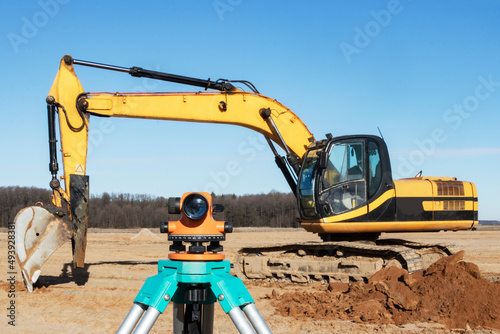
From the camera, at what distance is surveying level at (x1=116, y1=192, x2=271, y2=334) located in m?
2.66

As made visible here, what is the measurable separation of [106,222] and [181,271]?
55140mm

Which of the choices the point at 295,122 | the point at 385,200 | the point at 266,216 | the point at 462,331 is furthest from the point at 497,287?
the point at 266,216

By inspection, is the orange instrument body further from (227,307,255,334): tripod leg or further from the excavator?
the excavator

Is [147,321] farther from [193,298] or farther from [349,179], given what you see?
[349,179]

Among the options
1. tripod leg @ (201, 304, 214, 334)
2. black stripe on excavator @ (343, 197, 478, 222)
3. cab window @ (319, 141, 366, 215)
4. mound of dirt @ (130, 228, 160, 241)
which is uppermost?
cab window @ (319, 141, 366, 215)

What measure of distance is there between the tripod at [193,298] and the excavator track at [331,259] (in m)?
7.89

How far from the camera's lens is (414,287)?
8.82 metres

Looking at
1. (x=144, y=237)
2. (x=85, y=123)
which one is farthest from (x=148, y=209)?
Answer: (x=85, y=123)

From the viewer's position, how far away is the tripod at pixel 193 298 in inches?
104

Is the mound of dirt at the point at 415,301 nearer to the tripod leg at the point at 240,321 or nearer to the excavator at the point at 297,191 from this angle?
the excavator at the point at 297,191

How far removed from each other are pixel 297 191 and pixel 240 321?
27.6ft

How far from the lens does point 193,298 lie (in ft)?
9.29

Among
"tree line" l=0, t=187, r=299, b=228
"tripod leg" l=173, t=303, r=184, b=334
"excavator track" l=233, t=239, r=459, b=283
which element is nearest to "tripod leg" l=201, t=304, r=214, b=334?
"tripod leg" l=173, t=303, r=184, b=334

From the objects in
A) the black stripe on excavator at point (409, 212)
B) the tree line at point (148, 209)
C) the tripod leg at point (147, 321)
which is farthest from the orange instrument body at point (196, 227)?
the tree line at point (148, 209)
